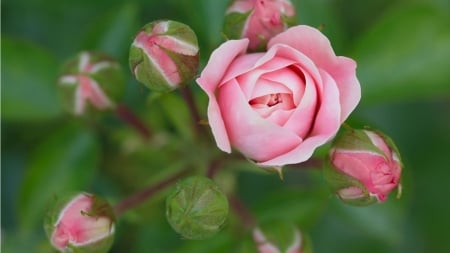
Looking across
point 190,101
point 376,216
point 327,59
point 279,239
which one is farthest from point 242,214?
point 327,59

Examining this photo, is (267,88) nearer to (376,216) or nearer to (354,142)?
(354,142)

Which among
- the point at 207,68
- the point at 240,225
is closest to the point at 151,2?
the point at 240,225

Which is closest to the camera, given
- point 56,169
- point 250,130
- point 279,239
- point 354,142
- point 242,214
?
point 250,130

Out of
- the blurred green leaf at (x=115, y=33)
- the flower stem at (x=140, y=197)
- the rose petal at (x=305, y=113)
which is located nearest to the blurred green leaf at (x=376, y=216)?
the flower stem at (x=140, y=197)

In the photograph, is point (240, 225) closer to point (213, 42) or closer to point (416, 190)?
point (213, 42)

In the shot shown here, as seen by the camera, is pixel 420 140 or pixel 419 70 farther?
pixel 420 140

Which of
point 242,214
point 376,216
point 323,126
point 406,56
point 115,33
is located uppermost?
point 323,126

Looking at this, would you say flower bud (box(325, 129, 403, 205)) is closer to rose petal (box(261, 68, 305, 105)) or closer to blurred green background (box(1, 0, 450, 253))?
rose petal (box(261, 68, 305, 105))
